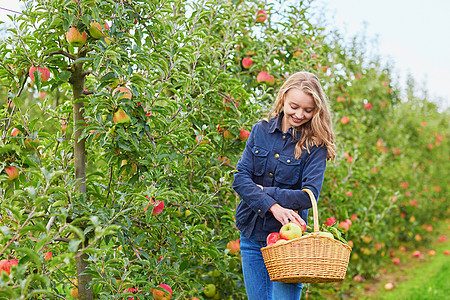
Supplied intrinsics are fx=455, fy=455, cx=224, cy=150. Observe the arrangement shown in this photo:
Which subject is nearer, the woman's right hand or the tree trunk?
the woman's right hand

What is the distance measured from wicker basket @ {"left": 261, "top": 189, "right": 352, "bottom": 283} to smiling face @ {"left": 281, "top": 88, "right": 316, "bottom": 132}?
19.6 inches

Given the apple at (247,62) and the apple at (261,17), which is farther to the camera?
the apple at (261,17)

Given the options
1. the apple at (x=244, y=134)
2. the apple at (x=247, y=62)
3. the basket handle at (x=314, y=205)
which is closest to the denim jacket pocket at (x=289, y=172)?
the basket handle at (x=314, y=205)

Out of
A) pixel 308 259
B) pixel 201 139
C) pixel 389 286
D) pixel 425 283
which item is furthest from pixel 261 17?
pixel 425 283

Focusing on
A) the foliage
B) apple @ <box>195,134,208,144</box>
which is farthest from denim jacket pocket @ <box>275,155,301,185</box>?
apple @ <box>195,134,208,144</box>

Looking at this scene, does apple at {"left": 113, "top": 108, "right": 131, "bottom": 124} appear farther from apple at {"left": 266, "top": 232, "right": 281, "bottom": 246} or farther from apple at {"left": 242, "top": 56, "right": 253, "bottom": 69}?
apple at {"left": 242, "top": 56, "right": 253, "bottom": 69}

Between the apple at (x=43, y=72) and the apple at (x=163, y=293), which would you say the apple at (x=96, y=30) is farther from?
the apple at (x=163, y=293)

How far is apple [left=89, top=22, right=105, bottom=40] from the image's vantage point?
2051 millimetres

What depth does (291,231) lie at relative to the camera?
179 centimetres

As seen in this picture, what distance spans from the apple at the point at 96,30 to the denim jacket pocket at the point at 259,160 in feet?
2.89

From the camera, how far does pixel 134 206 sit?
2055 millimetres

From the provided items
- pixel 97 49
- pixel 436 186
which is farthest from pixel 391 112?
pixel 97 49

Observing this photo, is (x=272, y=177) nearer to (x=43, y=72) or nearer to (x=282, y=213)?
(x=282, y=213)

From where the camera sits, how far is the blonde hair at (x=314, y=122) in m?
1.98
